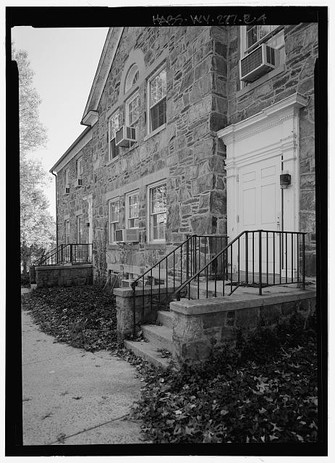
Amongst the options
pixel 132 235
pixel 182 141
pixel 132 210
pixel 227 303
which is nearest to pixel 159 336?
pixel 227 303

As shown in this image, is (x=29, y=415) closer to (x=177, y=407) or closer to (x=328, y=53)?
(x=177, y=407)

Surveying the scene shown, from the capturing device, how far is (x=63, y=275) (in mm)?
9055

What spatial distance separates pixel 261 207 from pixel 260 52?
2242mm

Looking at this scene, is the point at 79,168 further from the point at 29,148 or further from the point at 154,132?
the point at 29,148

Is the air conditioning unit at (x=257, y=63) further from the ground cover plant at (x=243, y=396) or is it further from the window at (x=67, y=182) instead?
the window at (x=67, y=182)

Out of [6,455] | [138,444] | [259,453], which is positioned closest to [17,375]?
[6,455]

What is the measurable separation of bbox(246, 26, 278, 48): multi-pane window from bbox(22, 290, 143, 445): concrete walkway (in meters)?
4.99

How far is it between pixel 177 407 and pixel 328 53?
2912mm

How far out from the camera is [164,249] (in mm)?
6363

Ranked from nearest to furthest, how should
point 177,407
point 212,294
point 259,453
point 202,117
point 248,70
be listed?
1. point 259,453
2. point 177,407
3. point 212,294
4. point 248,70
5. point 202,117

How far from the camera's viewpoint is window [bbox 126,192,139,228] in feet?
25.5

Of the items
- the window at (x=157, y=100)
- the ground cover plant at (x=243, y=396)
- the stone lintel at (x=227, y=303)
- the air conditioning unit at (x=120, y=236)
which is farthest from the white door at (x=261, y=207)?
the air conditioning unit at (x=120, y=236)

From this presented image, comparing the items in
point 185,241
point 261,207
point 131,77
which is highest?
point 131,77

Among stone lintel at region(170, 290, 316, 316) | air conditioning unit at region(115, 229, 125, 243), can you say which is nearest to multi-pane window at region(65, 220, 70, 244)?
air conditioning unit at region(115, 229, 125, 243)
